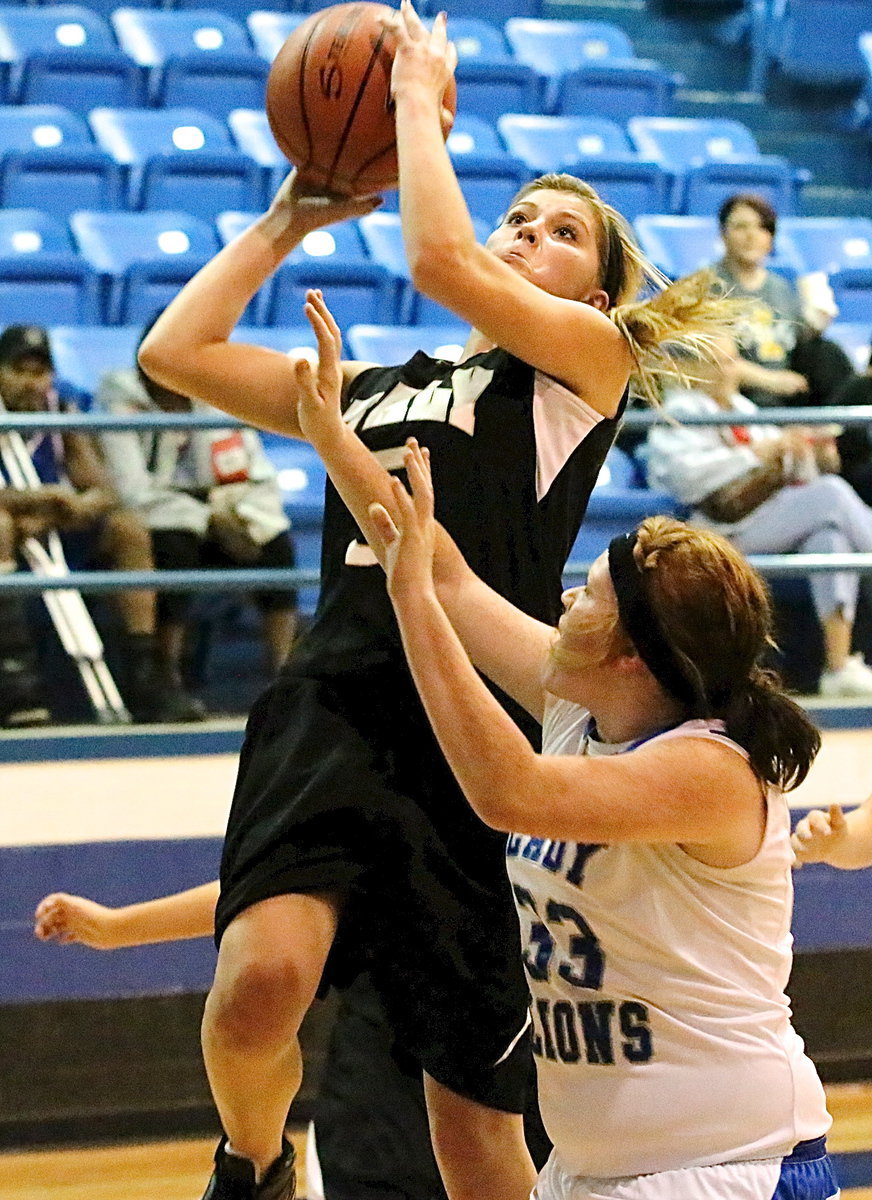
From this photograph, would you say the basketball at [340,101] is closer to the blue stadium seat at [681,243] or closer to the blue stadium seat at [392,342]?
the blue stadium seat at [392,342]

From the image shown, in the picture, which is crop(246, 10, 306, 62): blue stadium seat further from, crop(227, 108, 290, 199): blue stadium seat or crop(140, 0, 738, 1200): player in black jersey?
crop(140, 0, 738, 1200): player in black jersey

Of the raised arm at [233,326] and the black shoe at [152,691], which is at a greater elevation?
the raised arm at [233,326]

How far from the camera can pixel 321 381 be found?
1.97 metres

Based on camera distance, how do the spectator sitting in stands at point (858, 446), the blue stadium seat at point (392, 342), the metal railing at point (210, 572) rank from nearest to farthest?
the metal railing at point (210, 572) → the spectator sitting in stands at point (858, 446) → the blue stadium seat at point (392, 342)

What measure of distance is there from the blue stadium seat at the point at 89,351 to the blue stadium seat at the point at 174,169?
142 centimetres

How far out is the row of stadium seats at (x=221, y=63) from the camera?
7.07m

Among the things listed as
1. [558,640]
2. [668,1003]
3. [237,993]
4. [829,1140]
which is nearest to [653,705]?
[558,640]

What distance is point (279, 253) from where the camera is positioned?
7.80 ft

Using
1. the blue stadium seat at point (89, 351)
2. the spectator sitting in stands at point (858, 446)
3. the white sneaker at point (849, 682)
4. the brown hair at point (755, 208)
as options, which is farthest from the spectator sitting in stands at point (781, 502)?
the blue stadium seat at point (89, 351)

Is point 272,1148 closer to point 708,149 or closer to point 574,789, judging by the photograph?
point 574,789

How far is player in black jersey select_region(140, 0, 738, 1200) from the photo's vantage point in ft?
6.84

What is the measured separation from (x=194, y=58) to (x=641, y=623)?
5944 millimetres

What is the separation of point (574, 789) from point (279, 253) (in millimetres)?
996

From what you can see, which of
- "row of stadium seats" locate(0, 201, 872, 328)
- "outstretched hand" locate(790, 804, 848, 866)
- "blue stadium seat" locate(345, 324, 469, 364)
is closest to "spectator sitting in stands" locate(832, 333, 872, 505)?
"blue stadium seat" locate(345, 324, 469, 364)
